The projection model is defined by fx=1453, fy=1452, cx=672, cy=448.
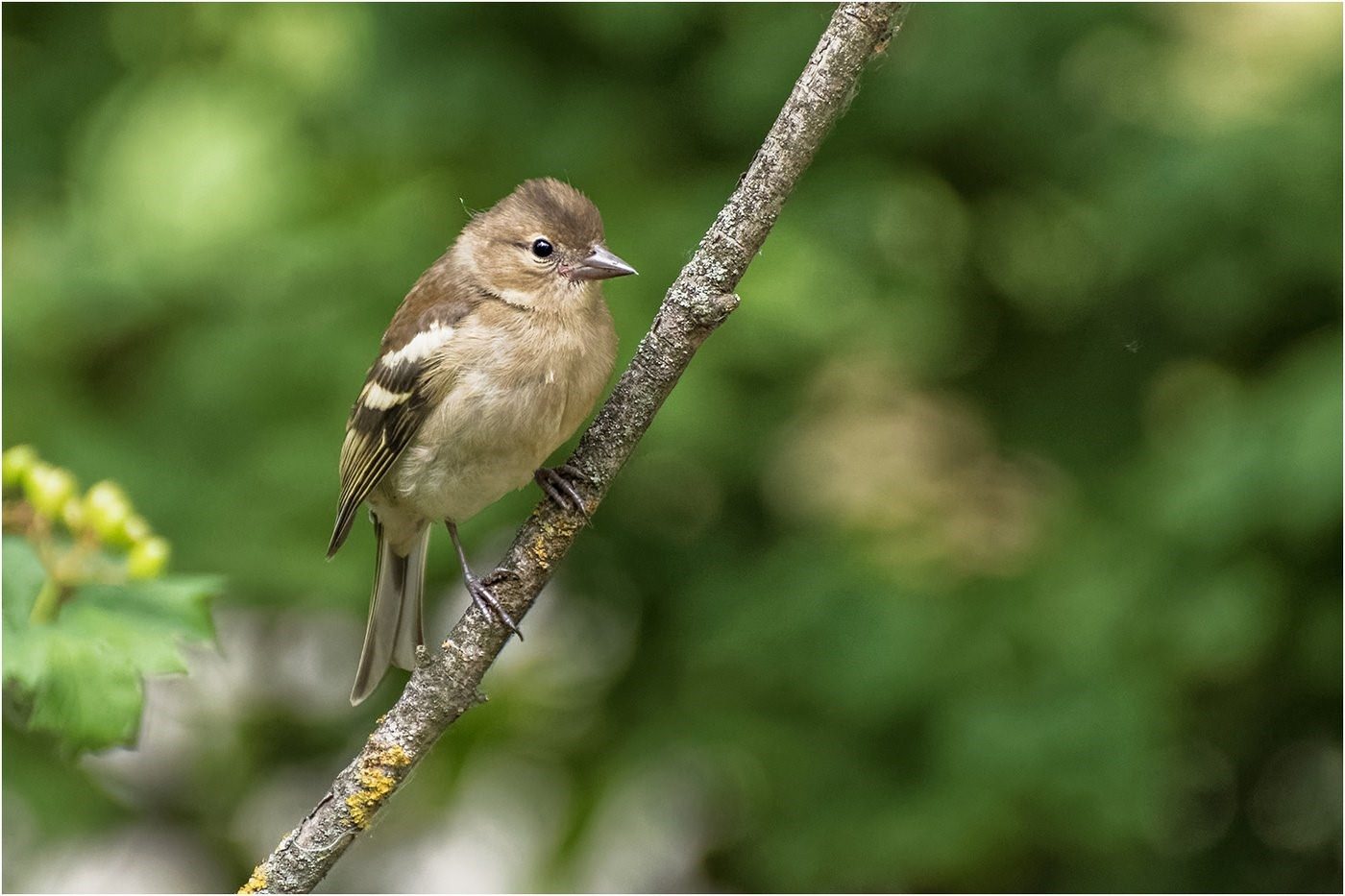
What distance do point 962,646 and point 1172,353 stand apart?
1470 mm

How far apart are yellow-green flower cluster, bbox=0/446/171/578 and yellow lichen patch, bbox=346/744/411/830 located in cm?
68

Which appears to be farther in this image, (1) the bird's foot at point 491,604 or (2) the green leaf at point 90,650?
(1) the bird's foot at point 491,604

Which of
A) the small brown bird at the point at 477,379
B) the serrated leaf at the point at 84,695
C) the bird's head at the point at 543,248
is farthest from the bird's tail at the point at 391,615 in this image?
the serrated leaf at the point at 84,695

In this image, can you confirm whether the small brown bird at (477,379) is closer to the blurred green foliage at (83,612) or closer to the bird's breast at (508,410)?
the bird's breast at (508,410)

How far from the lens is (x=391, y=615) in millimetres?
4266

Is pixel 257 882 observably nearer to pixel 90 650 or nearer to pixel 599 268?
pixel 90 650

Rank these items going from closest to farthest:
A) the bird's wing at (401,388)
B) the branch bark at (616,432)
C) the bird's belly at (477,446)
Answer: the branch bark at (616,432) < the bird's belly at (477,446) < the bird's wing at (401,388)

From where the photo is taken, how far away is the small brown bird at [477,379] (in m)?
3.77

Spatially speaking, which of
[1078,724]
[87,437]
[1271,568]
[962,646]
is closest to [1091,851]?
[1078,724]

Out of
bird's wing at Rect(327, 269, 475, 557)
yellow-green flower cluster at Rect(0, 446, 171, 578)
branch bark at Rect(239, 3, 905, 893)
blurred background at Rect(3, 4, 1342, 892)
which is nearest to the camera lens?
branch bark at Rect(239, 3, 905, 893)

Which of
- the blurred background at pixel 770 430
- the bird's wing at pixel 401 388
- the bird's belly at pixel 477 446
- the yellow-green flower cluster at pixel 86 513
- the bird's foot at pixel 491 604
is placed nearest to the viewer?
Result: the bird's foot at pixel 491 604

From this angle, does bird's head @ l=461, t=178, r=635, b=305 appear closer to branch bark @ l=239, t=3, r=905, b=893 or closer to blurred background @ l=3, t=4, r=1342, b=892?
blurred background @ l=3, t=4, r=1342, b=892

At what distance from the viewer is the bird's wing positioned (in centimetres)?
395

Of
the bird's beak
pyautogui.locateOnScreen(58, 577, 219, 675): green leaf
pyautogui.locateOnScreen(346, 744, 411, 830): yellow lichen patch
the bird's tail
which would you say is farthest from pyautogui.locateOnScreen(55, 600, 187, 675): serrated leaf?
the bird's beak
